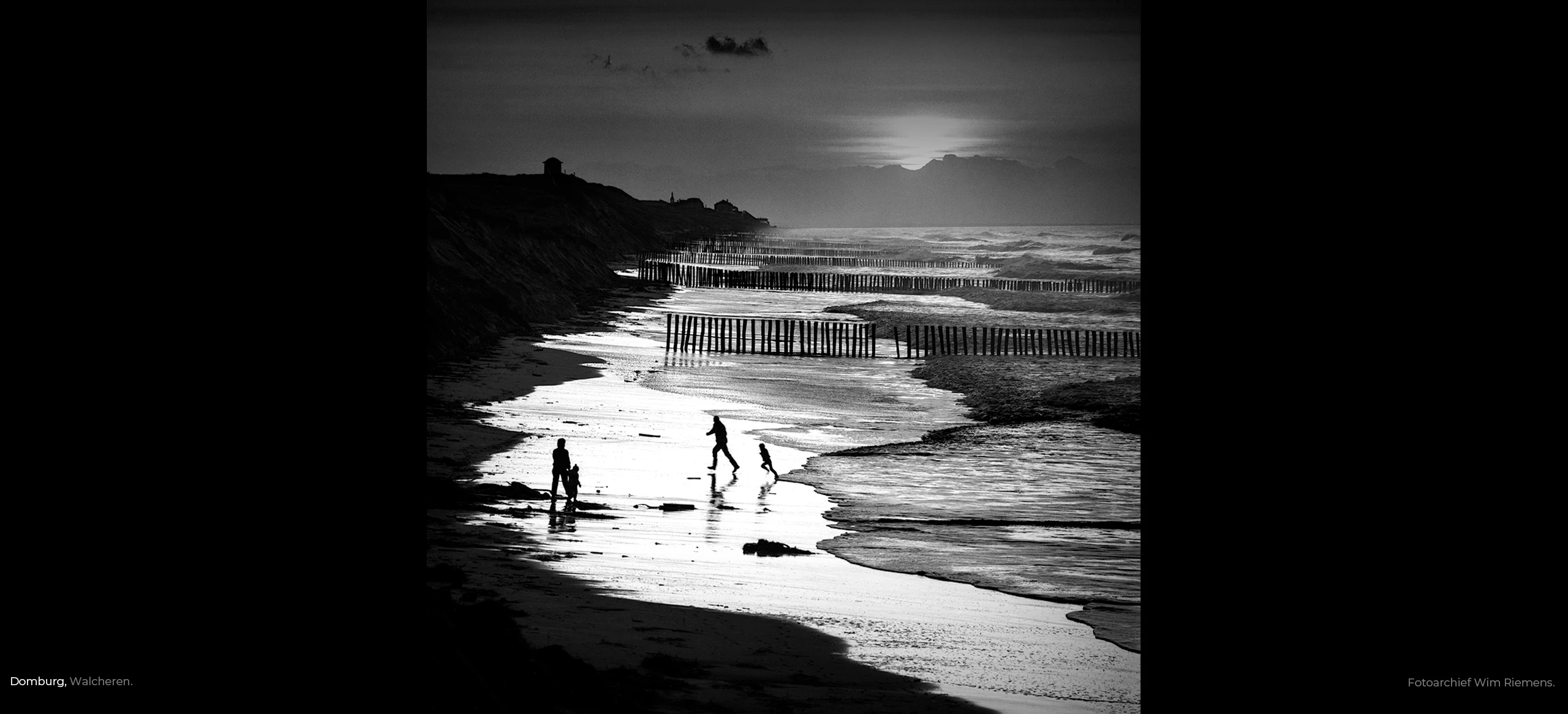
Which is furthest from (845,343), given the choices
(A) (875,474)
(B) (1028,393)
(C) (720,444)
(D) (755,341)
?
(C) (720,444)

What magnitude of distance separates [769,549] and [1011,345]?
25334 millimetres

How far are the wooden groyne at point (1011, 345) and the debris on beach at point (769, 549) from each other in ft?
58.8

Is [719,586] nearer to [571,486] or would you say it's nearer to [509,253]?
[571,486]

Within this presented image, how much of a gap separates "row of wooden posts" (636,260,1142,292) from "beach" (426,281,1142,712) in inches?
1494

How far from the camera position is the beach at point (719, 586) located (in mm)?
6141

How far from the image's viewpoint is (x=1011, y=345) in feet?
110

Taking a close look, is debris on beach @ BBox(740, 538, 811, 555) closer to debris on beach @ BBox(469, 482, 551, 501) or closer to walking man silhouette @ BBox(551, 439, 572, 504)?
walking man silhouette @ BBox(551, 439, 572, 504)

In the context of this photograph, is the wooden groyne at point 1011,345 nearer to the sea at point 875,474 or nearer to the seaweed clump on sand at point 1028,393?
the sea at point 875,474

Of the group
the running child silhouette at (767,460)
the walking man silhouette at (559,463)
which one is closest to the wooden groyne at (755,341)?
the running child silhouette at (767,460)

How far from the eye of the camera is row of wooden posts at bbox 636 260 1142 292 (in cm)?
5488
